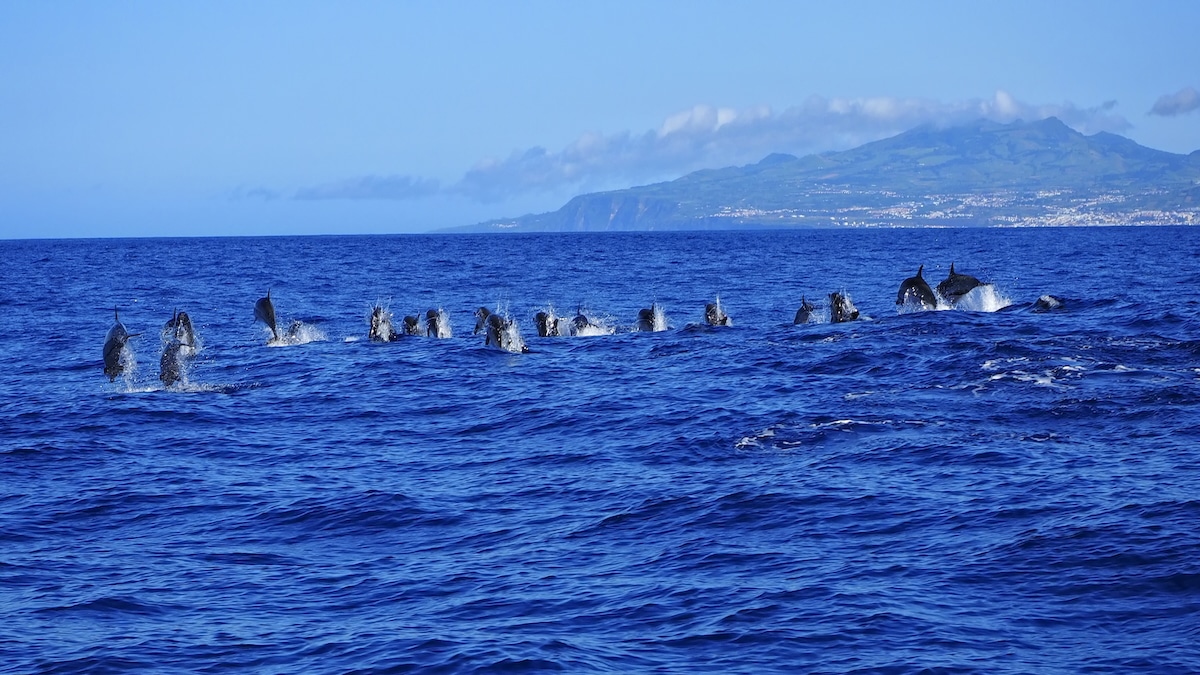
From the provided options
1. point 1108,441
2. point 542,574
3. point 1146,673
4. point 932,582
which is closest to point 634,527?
point 542,574

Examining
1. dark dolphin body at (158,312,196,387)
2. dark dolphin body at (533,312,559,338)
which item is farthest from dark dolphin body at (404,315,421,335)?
dark dolphin body at (158,312,196,387)

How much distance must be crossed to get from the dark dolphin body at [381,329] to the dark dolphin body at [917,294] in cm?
1679

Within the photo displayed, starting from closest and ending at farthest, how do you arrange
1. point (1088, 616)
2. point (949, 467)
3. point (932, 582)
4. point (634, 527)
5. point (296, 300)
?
point (1088, 616)
point (932, 582)
point (634, 527)
point (949, 467)
point (296, 300)

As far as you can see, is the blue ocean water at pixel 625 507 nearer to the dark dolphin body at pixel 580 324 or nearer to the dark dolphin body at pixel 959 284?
the dark dolphin body at pixel 959 284

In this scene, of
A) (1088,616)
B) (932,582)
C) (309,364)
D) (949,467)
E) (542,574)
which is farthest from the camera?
(309,364)

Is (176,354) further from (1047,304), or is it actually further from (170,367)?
(1047,304)

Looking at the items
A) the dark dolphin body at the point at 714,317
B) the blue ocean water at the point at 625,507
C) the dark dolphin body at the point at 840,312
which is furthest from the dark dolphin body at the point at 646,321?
the blue ocean water at the point at 625,507

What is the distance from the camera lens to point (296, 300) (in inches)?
2357

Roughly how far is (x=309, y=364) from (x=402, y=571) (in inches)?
770

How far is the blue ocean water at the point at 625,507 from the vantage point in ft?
37.4

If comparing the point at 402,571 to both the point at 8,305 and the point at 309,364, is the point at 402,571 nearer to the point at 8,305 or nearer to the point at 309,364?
the point at 309,364

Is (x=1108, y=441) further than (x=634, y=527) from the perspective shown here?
Yes

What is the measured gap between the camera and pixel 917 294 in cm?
4184

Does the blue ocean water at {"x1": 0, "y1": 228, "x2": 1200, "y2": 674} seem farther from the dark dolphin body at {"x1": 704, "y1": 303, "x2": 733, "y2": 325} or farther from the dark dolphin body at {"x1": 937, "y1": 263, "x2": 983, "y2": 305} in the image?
the dark dolphin body at {"x1": 704, "y1": 303, "x2": 733, "y2": 325}
